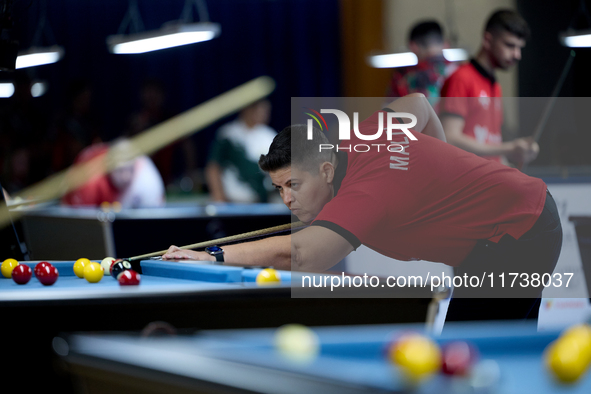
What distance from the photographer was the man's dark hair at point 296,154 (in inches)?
80.3

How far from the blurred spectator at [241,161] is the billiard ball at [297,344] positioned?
4014 mm

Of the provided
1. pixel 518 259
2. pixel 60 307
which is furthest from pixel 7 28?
pixel 518 259

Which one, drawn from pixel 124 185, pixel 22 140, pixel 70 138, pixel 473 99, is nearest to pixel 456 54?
pixel 473 99

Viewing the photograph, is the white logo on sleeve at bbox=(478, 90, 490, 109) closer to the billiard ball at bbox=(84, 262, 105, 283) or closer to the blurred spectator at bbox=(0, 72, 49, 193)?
the billiard ball at bbox=(84, 262, 105, 283)

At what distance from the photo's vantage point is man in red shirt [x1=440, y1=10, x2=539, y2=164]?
314 cm

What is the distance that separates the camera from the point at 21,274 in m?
2.05

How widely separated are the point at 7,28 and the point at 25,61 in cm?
350

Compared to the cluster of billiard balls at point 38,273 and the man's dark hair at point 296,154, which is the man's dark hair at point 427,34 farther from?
the cluster of billiard balls at point 38,273

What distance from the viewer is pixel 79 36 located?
25.8 ft

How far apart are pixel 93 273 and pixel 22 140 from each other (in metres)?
5.72

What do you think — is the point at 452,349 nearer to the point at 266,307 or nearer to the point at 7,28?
the point at 266,307

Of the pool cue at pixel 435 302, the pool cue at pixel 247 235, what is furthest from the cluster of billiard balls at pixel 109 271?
the pool cue at pixel 435 302

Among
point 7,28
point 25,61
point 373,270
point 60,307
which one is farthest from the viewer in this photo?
point 25,61

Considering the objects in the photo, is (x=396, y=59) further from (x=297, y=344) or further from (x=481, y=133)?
(x=297, y=344)
